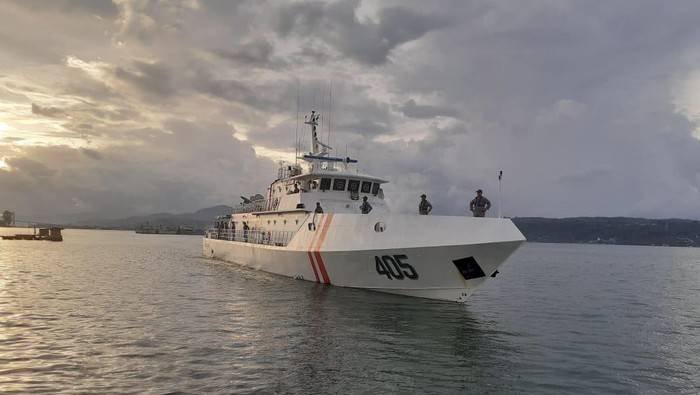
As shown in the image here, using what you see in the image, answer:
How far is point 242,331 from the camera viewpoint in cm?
1305

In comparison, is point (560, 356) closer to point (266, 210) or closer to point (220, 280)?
point (220, 280)

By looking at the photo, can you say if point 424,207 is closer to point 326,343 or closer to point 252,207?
point 326,343

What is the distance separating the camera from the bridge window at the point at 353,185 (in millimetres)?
26141

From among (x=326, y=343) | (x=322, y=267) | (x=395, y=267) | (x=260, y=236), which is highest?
(x=260, y=236)

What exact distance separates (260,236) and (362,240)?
13.1 meters

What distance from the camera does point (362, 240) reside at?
61.1 feet

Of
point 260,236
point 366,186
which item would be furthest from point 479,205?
point 260,236

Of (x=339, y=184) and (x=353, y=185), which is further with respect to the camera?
(x=353, y=185)

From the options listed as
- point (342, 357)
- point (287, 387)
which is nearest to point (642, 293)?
point (342, 357)

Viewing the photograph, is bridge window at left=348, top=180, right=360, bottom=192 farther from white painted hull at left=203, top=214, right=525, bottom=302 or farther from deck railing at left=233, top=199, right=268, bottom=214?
deck railing at left=233, top=199, right=268, bottom=214

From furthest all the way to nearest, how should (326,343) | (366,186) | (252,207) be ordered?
(252,207)
(366,186)
(326,343)

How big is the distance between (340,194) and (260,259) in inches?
267

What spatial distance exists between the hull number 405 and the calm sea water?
2.86 ft

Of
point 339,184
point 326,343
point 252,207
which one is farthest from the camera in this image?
point 252,207
